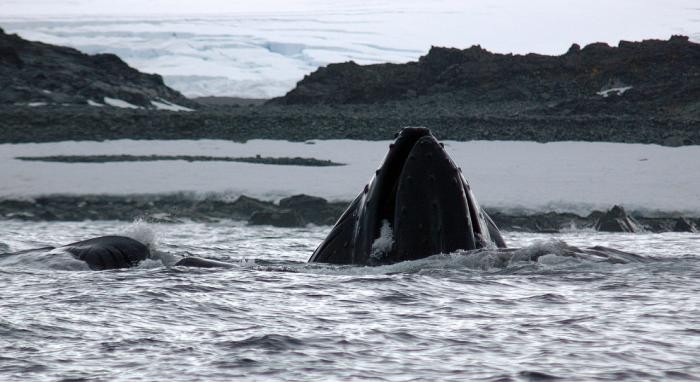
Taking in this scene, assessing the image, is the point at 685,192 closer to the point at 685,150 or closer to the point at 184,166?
the point at 685,150

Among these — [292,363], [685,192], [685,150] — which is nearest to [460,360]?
[292,363]

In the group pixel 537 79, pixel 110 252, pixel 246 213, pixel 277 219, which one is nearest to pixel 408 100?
pixel 537 79

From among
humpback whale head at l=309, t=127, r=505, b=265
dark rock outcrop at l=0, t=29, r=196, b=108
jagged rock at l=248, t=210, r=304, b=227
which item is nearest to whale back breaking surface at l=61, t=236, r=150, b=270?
humpback whale head at l=309, t=127, r=505, b=265

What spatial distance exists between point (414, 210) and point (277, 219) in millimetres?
11740

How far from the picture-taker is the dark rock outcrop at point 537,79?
152ft

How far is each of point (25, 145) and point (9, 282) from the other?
886 inches

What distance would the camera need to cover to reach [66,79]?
48.7 meters

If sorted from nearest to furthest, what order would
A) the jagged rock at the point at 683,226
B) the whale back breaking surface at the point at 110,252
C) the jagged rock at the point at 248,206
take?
the whale back breaking surface at the point at 110,252 < the jagged rock at the point at 683,226 < the jagged rock at the point at 248,206

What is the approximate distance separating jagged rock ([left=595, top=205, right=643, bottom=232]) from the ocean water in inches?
323

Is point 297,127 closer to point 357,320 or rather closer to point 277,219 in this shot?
point 277,219

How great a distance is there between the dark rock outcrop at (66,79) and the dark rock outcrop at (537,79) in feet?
20.8

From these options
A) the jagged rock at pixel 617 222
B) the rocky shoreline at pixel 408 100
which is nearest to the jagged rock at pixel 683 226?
the jagged rock at pixel 617 222

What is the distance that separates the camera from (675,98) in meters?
44.8

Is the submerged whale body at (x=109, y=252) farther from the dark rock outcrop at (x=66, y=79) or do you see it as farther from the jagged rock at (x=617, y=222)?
the dark rock outcrop at (x=66, y=79)
